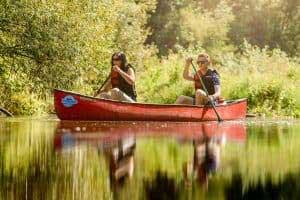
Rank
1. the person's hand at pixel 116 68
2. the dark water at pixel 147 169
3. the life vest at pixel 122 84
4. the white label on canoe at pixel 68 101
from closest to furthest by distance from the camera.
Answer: the dark water at pixel 147 169, the person's hand at pixel 116 68, the white label on canoe at pixel 68 101, the life vest at pixel 122 84

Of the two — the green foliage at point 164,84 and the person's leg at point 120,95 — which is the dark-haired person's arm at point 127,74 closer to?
the person's leg at point 120,95

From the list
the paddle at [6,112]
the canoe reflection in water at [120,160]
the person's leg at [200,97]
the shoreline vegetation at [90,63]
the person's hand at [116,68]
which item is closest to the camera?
the canoe reflection in water at [120,160]

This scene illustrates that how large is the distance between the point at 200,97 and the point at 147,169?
10943 mm

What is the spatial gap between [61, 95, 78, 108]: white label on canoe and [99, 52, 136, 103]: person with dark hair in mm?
929

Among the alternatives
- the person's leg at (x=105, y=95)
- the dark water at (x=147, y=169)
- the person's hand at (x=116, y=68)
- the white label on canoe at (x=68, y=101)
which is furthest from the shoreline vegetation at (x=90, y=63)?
the dark water at (x=147, y=169)

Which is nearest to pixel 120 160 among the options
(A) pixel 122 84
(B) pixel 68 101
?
(B) pixel 68 101

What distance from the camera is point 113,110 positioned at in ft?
54.4

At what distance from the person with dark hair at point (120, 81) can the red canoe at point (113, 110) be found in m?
0.41

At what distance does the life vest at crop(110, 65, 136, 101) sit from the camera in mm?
16562

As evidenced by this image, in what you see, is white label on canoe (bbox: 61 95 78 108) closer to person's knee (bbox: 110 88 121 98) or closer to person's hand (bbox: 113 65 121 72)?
person's knee (bbox: 110 88 121 98)

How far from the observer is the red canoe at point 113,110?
1639 cm

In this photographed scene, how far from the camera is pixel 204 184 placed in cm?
575

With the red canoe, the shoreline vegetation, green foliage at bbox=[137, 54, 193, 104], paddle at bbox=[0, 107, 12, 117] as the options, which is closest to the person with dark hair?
the red canoe

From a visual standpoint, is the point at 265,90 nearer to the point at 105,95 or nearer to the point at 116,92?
the point at 105,95
